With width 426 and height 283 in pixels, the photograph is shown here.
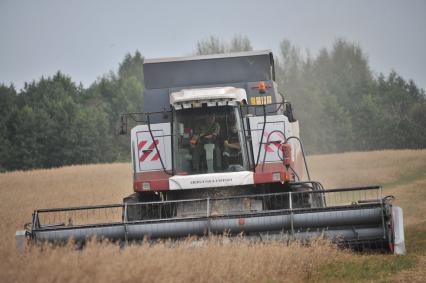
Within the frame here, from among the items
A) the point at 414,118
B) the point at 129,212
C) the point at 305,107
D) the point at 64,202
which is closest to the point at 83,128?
the point at 305,107

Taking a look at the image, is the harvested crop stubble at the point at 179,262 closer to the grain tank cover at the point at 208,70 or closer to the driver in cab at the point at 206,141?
the driver in cab at the point at 206,141

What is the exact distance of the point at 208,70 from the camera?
13.8m

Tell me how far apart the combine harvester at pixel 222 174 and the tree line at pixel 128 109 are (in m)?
46.3

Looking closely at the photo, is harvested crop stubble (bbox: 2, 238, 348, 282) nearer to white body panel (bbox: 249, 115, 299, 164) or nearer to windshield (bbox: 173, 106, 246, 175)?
windshield (bbox: 173, 106, 246, 175)

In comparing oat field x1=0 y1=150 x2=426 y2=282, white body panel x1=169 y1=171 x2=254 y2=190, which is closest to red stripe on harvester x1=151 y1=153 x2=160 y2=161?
white body panel x1=169 y1=171 x2=254 y2=190

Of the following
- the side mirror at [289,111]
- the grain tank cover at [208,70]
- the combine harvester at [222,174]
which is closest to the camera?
the combine harvester at [222,174]

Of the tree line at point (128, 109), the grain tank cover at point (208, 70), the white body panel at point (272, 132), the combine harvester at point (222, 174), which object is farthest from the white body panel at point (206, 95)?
the tree line at point (128, 109)

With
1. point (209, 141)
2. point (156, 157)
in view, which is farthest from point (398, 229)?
point (156, 157)

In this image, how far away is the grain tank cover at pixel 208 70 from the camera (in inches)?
541

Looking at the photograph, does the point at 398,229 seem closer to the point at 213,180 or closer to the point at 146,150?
the point at 213,180

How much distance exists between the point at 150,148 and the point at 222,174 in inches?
59.4

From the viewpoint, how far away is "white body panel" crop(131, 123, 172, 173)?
12914mm

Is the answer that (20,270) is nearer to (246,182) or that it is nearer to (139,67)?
(246,182)

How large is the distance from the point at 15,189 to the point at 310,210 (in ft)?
75.4
